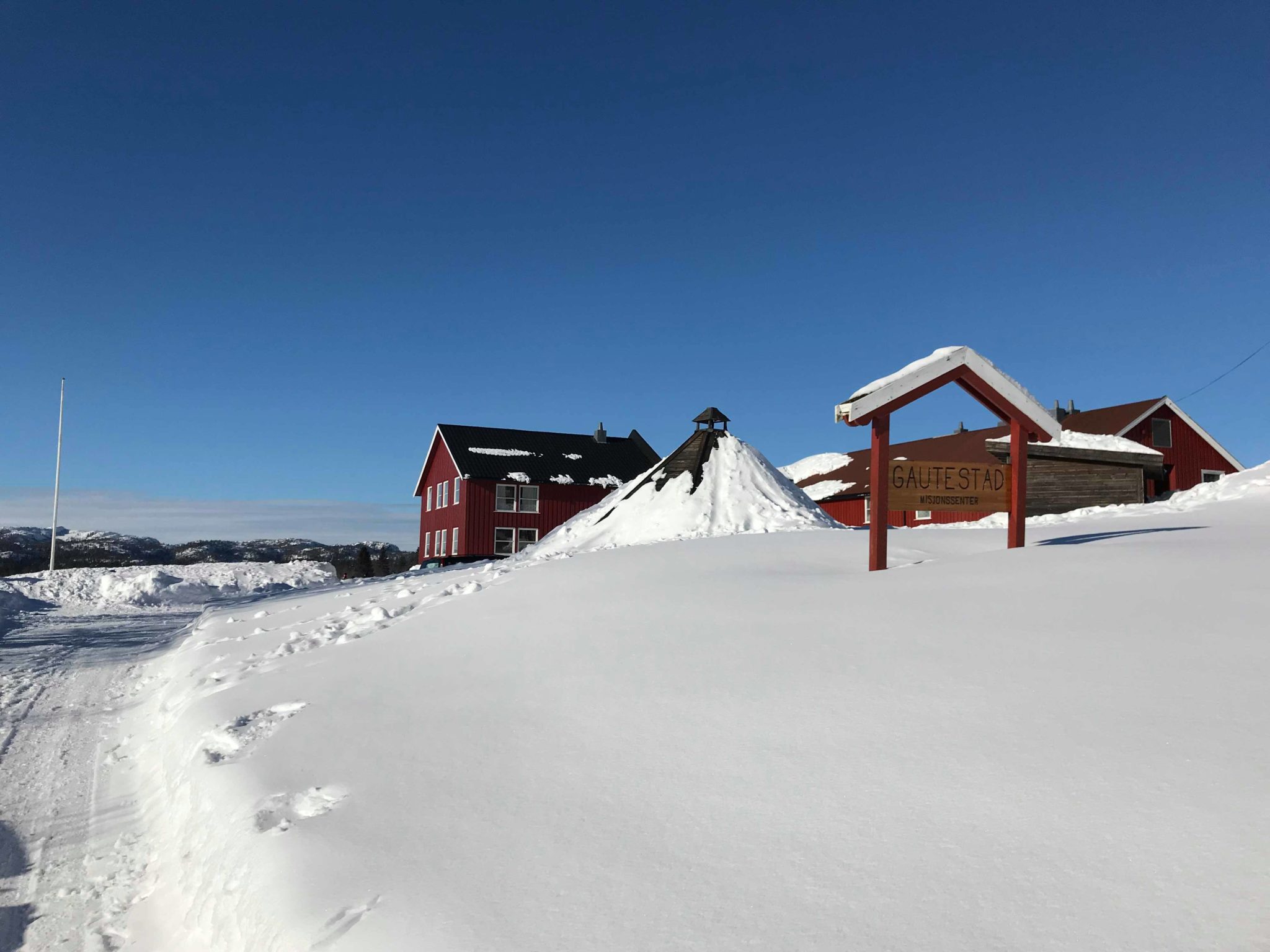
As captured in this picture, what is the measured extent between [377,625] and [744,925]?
6791mm

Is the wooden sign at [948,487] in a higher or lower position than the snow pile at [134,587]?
higher

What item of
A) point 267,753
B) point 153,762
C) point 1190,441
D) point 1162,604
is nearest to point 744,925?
point 267,753

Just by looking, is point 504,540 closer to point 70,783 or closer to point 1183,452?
point 1183,452

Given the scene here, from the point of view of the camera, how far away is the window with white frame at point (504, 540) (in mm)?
34562

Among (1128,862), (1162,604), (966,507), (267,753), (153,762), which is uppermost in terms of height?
(966,507)

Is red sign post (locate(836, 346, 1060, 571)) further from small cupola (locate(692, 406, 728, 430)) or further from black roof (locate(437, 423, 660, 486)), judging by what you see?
black roof (locate(437, 423, 660, 486))

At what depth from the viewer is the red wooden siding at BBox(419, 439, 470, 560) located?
113 feet

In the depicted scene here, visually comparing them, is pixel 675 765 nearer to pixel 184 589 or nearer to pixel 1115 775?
pixel 1115 775

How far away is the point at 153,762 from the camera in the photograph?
6.01 meters

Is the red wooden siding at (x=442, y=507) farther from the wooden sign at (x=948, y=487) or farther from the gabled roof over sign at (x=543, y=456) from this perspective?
the wooden sign at (x=948, y=487)

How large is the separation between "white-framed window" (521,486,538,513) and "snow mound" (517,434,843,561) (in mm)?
12437

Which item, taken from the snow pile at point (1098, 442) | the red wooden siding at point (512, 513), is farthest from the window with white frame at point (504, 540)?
the snow pile at point (1098, 442)

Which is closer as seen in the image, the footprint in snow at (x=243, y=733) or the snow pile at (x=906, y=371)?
the footprint in snow at (x=243, y=733)

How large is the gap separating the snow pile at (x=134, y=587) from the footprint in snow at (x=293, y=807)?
15.4 m
